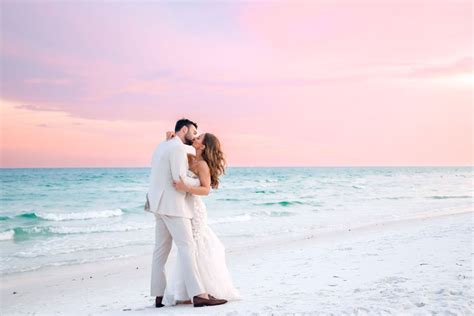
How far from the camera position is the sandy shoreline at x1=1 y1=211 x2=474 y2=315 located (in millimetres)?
5059

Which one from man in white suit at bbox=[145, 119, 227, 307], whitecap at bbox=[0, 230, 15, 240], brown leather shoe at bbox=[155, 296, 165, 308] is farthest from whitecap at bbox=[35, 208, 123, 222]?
man in white suit at bbox=[145, 119, 227, 307]

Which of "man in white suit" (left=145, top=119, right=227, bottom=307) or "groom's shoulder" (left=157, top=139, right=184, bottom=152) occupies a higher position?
"groom's shoulder" (left=157, top=139, right=184, bottom=152)

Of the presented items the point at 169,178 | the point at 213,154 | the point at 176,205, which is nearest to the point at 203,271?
the point at 176,205

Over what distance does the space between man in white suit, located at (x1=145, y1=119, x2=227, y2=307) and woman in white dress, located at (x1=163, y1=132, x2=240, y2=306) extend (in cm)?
10

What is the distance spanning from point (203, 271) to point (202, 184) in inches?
39.3

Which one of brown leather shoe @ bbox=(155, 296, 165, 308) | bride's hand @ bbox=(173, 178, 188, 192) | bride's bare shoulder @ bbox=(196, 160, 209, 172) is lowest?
brown leather shoe @ bbox=(155, 296, 165, 308)

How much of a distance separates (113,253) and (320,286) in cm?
628

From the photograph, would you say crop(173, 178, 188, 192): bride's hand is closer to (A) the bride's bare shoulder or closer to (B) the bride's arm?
(B) the bride's arm

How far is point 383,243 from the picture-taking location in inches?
388

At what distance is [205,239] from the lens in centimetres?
570

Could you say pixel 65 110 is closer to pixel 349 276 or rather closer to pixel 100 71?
pixel 100 71

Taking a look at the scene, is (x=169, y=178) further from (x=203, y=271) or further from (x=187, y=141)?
(x=203, y=271)

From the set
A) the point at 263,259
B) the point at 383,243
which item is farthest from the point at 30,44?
the point at 383,243

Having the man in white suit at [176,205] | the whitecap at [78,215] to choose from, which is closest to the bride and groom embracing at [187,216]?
the man in white suit at [176,205]
